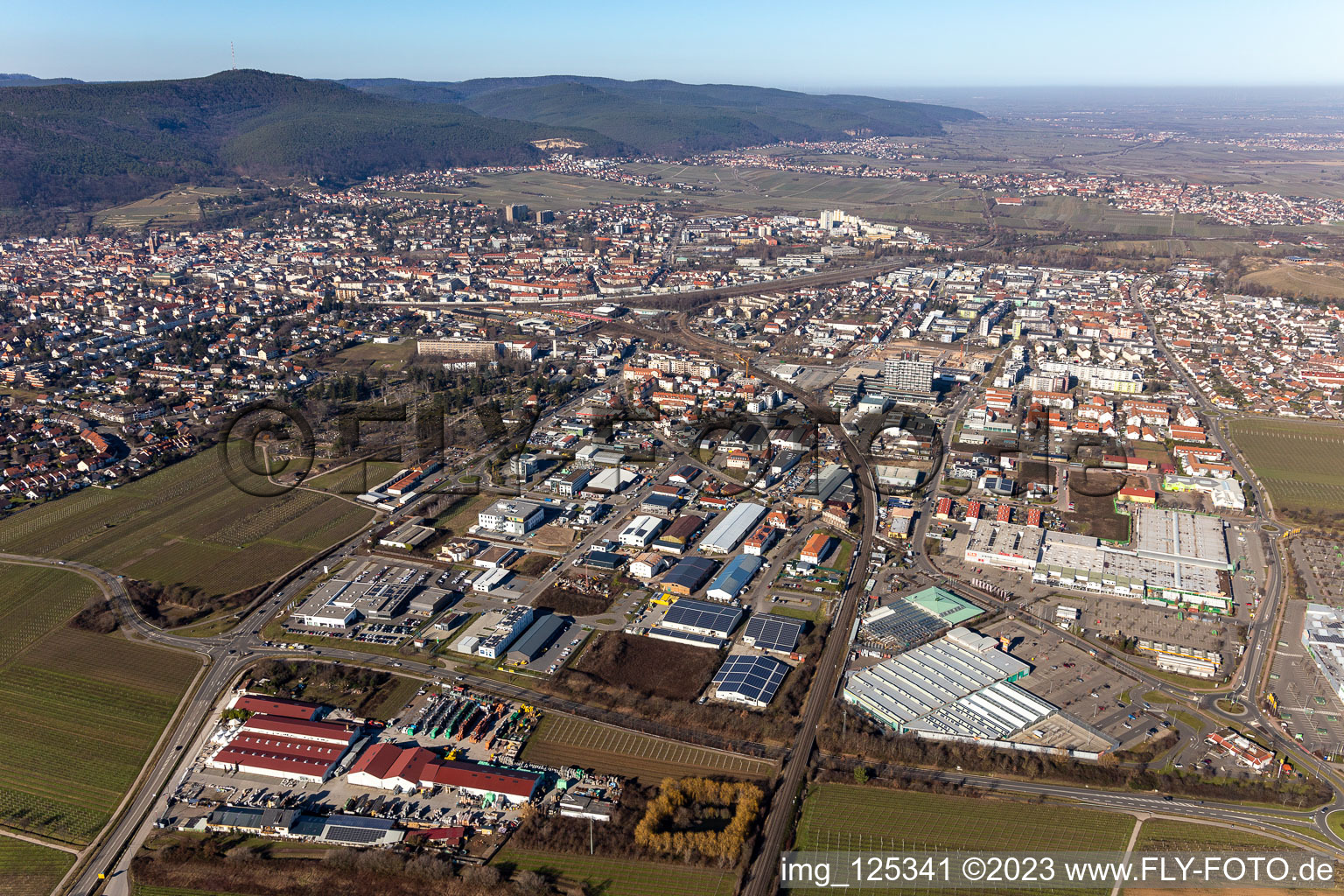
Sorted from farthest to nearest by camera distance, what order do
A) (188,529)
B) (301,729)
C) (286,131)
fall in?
(286,131) → (188,529) → (301,729)

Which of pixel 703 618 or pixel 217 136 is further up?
pixel 217 136

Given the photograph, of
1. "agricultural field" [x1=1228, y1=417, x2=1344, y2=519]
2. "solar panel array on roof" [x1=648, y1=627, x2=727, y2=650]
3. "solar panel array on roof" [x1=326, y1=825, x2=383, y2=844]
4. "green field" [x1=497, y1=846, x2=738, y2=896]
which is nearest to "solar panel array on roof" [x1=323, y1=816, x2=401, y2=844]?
"solar panel array on roof" [x1=326, y1=825, x2=383, y2=844]

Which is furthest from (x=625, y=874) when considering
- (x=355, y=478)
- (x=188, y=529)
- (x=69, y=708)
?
(x=355, y=478)

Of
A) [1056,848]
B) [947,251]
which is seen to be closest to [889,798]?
[1056,848]

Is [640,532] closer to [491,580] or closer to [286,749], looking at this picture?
[491,580]

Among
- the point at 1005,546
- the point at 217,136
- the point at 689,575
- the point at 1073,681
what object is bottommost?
the point at 1073,681

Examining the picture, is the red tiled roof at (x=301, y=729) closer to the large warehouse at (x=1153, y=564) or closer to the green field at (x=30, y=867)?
the green field at (x=30, y=867)

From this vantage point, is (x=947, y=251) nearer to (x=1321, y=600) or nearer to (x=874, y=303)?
(x=874, y=303)
